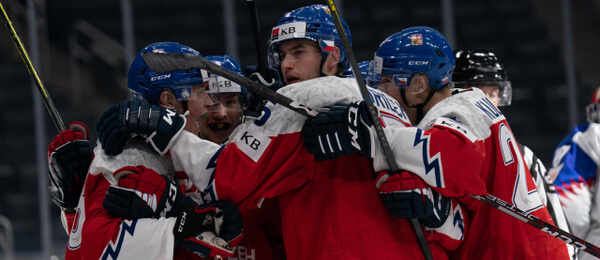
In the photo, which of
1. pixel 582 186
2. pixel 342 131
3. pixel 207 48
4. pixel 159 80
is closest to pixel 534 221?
pixel 342 131

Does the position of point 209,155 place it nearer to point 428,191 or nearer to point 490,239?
point 428,191

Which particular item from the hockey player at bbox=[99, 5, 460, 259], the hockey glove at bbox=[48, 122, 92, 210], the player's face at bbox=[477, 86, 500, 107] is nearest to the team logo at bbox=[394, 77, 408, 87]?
the hockey player at bbox=[99, 5, 460, 259]

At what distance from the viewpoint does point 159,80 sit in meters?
2.23

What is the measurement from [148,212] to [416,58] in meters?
0.99

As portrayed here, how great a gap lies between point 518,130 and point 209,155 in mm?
4735

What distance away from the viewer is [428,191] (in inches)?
74.4

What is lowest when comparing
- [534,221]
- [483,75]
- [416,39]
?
[534,221]

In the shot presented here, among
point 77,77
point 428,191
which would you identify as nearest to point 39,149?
point 77,77

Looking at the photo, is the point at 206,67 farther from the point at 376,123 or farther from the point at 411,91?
the point at 411,91

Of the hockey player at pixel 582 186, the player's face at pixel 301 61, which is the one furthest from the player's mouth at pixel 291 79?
the hockey player at pixel 582 186

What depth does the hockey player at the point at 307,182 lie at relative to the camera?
1938 mm

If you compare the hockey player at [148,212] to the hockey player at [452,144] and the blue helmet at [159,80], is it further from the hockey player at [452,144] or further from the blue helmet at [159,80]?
the hockey player at [452,144]

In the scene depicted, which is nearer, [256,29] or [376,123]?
[376,123]

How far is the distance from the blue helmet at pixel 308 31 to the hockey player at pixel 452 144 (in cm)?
19
